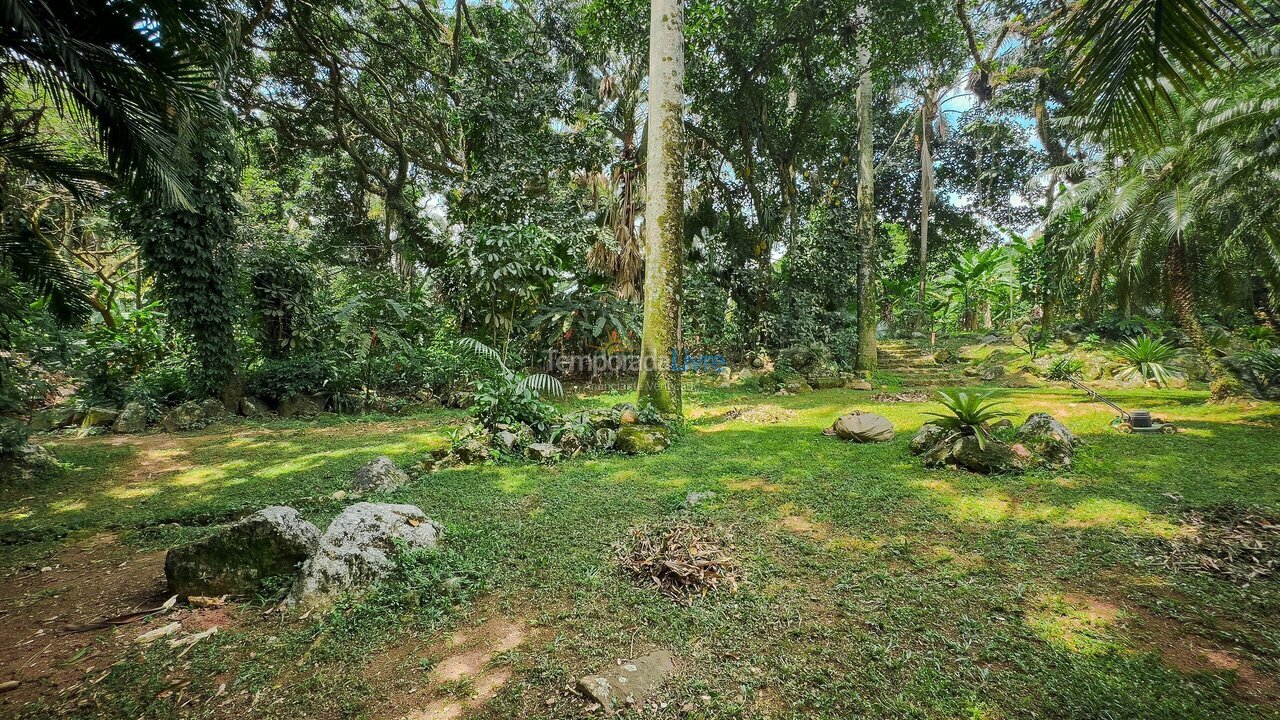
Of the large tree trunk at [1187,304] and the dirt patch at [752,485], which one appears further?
the large tree trunk at [1187,304]

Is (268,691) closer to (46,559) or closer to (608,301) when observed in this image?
(46,559)

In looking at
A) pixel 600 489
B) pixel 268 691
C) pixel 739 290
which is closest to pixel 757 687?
pixel 268 691

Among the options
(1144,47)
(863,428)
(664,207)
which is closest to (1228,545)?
(1144,47)

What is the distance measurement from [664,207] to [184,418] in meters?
8.13

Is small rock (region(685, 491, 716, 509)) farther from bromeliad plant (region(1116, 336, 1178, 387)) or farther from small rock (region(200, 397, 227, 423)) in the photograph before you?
bromeliad plant (region(1116, 336, 1178, 387))

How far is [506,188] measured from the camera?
417 inches

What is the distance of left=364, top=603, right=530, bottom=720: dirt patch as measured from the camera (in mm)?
1767

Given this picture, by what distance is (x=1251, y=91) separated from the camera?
18.0 ft

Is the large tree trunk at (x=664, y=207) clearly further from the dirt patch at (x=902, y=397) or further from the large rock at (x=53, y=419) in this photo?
the large rock at (x=53, y=419)

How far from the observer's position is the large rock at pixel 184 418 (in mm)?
7281

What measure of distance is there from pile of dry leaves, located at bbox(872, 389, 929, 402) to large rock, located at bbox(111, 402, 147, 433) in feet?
39.9

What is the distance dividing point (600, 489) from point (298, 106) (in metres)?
13.8

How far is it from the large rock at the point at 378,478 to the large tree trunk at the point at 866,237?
10.1 m

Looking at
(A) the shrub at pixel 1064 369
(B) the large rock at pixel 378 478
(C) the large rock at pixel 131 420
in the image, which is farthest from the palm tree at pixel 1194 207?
(C) the large rock at pixel 131 420
